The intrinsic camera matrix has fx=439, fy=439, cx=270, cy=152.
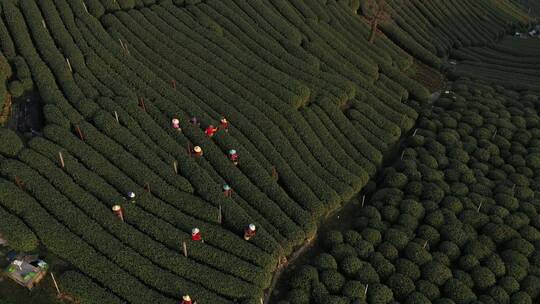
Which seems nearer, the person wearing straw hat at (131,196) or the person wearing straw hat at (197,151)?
the person wearing straw hat at (131,196)

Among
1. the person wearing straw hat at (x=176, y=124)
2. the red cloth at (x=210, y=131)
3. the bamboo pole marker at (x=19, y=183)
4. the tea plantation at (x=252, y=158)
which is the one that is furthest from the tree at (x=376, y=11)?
the bamboo pole marker at (x=19, y=183)

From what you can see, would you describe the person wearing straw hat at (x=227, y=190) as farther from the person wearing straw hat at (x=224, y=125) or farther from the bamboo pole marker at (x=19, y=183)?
the bamboo pole marker at (x=19, y=183)

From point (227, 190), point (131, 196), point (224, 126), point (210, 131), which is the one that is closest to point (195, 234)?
point (227, 190)

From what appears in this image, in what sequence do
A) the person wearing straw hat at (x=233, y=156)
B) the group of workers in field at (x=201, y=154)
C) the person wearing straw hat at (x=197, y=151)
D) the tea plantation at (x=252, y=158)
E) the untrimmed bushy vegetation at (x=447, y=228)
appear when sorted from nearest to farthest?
the tea plantation at (x=252, y=158) < the untrimmed bushy vegetation at (x=447, y=228) < the group of workers in field at (x=201, y=154) < the person wearing straw hat at (x=197, y=151) < the person wearing straw hat at (x=233, y=156)

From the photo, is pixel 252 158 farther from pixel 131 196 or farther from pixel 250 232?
pixel 131 196

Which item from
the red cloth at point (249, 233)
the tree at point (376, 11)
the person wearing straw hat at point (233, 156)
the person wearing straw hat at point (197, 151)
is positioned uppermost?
the tree at point (376, 11)

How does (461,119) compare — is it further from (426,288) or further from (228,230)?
(228,230)
